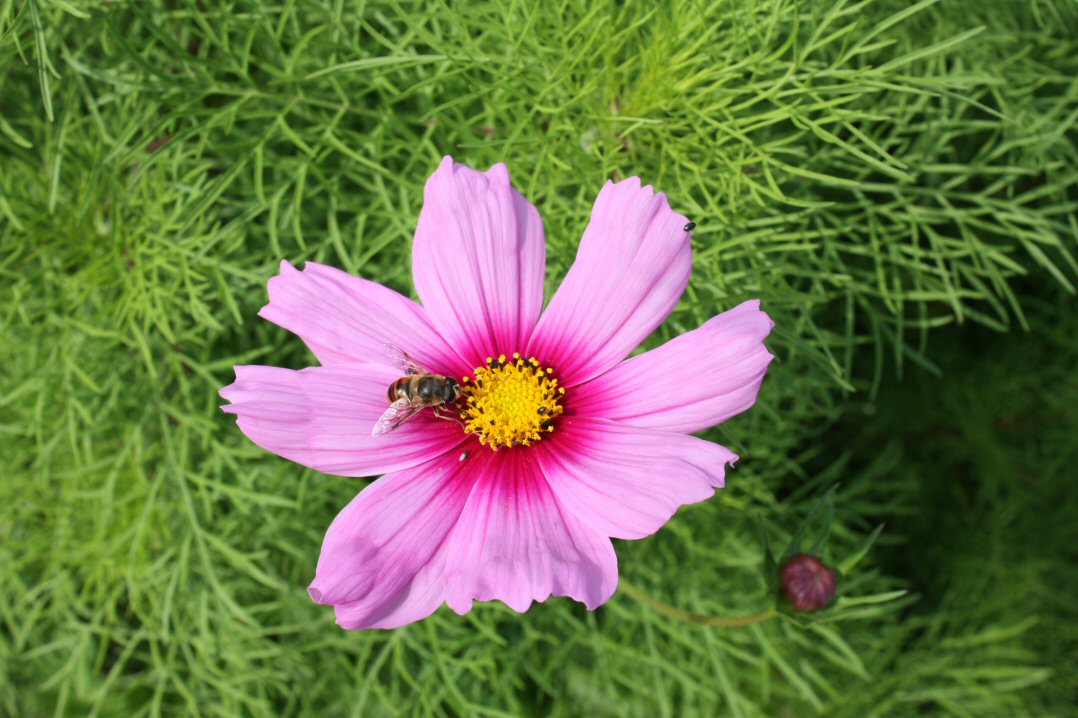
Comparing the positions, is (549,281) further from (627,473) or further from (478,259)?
(627,473)

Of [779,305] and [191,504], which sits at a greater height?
[779,305]

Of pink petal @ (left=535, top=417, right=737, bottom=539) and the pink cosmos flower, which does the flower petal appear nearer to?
the pink cosmos flower

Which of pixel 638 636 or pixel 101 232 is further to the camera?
pixel 638 636

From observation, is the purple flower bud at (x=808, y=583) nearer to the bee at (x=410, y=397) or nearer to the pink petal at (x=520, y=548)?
the pink petal at (x=520, y=548)

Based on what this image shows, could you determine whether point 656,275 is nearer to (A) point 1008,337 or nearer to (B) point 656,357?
(B) point 656,357

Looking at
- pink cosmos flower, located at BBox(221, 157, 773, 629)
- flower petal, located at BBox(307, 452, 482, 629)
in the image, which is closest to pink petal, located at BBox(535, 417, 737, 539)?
pink cosmos flower, located at BBox(221, 157, 773, 629)

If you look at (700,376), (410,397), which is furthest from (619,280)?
(410,397)

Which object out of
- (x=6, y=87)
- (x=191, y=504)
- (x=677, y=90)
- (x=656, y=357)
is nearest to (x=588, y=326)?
(x=656, y=357)
